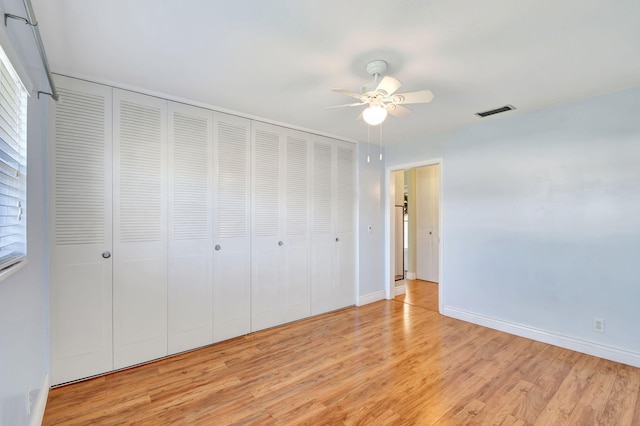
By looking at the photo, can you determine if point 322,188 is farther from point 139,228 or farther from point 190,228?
point 139,228

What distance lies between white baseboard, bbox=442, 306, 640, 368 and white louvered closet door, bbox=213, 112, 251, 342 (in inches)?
107

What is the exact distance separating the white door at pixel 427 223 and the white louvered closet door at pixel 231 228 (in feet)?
12.8

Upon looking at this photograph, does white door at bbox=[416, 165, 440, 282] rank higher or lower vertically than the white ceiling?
lower

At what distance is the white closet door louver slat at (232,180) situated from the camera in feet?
9.80

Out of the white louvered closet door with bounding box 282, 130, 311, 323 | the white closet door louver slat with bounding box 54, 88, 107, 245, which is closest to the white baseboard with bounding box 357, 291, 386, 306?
the white louvered closet door with bounding box 282, 130, 311, 323

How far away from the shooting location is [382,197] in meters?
4.57

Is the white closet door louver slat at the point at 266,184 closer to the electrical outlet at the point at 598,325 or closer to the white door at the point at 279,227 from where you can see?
the white door at the point at 279,227

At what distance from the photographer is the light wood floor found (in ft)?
6.17

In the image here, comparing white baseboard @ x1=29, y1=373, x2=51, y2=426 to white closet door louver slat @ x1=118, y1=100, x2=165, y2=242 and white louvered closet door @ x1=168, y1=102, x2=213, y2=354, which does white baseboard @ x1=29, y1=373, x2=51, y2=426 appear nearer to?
white louvered closet door @ x1=168, y1=102, x2=213, y2=354

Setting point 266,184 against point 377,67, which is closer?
point 377,67

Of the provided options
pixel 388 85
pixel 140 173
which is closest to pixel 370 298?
pixel 388 85

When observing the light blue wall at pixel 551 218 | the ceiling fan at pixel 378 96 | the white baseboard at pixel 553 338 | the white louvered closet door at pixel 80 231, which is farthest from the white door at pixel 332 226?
the white louvered closet door at pixel 80 231

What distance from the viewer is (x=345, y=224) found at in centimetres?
413

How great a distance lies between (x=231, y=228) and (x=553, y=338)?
3.56 m
